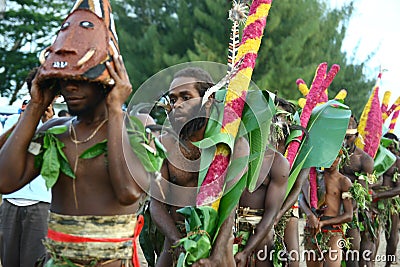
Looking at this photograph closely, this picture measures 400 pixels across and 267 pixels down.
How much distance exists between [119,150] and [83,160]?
22 cm

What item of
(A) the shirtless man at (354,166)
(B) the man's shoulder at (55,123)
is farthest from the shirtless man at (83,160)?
(A) the shirtless man at (354,166)

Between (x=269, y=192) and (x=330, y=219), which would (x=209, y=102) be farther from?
(x=330, y=219)

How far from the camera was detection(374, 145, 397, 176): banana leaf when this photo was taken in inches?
372

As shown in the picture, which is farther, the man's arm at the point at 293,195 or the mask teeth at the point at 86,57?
the man's arm at the point at 293,195

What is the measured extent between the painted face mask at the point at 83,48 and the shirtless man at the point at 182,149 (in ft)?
3.63

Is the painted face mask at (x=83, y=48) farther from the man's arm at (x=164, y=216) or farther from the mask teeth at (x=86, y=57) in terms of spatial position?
the man's arm at (x=164, y=216)

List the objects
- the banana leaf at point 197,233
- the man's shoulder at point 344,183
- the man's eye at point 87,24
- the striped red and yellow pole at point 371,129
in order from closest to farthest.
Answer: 1. the man's eye at point 87,24
2. the banana leaf at point 197,233
3. the man's shoulder at point 344,183
4. the striped red and yellow pole at point 371,129

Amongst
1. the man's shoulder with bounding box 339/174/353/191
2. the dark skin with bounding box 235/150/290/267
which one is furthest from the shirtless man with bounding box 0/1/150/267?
the man's shoulder with bounding box 339/174/353/191

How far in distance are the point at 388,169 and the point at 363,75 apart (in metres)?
17.4

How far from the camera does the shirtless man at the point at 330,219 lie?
7133 millimetres

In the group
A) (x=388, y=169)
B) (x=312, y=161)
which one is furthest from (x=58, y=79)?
(x=388, y=169)

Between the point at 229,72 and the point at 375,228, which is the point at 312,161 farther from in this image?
the point at 375,228

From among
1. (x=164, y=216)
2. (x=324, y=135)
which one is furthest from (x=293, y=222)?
(x=164, y=216)

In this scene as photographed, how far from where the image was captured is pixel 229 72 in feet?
14.7
